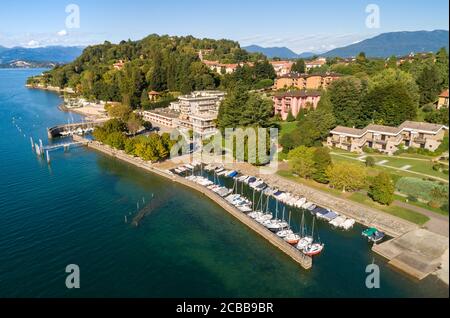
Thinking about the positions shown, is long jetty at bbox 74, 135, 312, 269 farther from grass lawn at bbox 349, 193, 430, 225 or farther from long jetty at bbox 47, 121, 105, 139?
long jetty at bbox 47, 121, 105, 139

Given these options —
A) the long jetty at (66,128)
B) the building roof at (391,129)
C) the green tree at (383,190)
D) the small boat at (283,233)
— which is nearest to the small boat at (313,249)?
the small boat at (283,233)

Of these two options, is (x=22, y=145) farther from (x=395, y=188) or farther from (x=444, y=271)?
(x=444, y=271)

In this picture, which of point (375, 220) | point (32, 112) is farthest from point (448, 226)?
point (32, 112)

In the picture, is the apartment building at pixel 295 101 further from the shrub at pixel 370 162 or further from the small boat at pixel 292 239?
the small boat at pixel 292 239

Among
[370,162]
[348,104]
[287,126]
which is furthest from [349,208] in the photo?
[287,126]

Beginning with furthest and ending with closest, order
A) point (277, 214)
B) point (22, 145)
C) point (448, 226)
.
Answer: point (22, 145), point (277, 214), point (448, 226)
